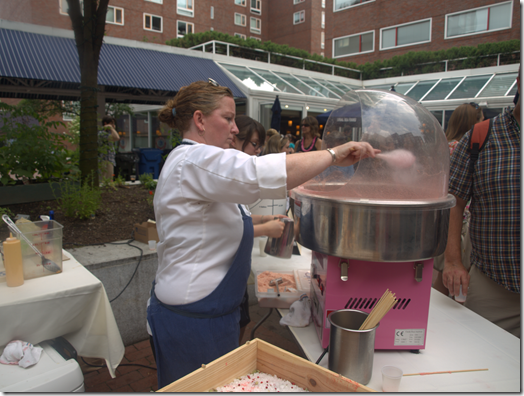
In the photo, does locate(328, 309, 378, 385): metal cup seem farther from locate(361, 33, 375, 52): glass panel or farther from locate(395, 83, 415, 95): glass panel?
locate(361, 33, 375, 52): glass panel

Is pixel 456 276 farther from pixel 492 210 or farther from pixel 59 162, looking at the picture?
pixel 59 162

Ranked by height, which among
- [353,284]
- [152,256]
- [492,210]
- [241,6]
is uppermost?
[241,6]

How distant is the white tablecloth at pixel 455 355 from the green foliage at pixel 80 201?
2.88 m

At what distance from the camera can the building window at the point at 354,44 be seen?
2155cm

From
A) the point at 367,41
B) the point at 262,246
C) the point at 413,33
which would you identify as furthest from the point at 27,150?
the point at 367,41

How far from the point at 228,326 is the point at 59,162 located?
3.83 meters

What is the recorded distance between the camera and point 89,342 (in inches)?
87.0

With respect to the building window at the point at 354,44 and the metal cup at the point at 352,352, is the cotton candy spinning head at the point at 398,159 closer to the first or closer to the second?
the metal cup at the point at 352,352

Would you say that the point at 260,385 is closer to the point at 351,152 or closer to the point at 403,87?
the point at 351,152

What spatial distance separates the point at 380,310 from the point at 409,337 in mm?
370

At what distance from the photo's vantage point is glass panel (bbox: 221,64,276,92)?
35.6 feet

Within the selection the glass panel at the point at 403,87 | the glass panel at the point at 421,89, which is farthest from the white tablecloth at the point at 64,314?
the glass panel at the point at 403,87

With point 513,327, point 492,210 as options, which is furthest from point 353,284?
point 513,327

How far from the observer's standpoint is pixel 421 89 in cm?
1401
